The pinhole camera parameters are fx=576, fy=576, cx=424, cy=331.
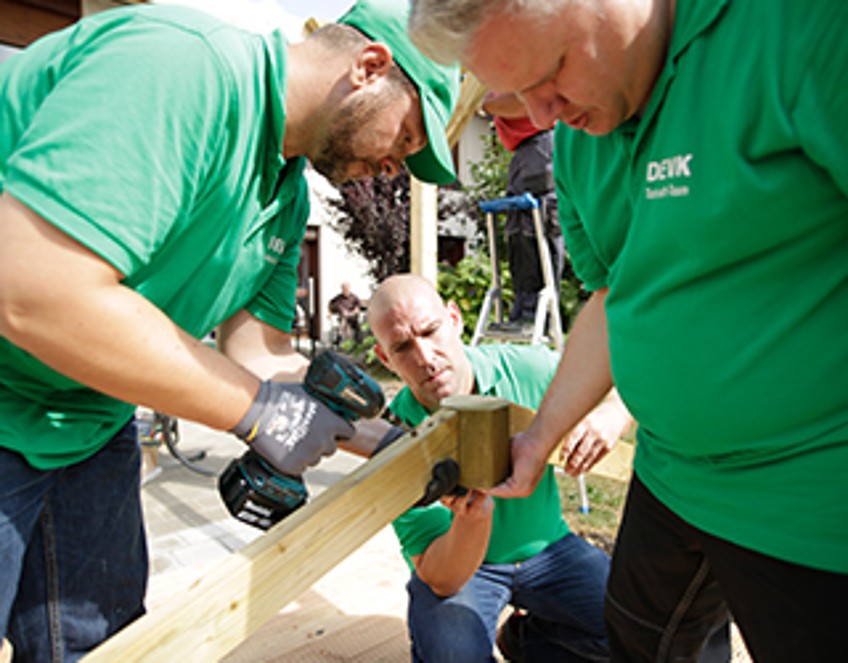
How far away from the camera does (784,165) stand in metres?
0.75

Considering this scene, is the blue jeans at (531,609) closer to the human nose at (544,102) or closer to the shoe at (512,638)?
the shoe at (512,638)

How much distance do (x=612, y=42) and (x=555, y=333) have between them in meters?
3.34

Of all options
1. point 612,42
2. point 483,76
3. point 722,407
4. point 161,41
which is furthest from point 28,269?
point 722,407

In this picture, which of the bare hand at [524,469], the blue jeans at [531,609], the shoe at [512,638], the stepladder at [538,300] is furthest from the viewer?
the stepladder at [538,300]

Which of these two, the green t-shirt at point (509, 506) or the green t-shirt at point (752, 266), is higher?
the green t-shirt at point (752, 266)

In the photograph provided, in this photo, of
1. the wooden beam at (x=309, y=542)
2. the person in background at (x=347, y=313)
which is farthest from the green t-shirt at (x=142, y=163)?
the person in background at (x=347, y=313)

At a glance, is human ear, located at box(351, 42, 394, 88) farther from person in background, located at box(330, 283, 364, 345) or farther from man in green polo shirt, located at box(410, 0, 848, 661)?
person in background, located at box(330, 283, 364, 345)

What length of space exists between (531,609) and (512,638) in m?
0.28

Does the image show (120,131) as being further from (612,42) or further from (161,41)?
(612,42)

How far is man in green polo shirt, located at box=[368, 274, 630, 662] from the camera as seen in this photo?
5.88ft

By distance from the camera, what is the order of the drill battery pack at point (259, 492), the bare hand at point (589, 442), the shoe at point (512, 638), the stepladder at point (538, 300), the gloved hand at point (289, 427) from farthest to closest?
the stepladder at point (538, 300)
the shoe at point (512, 638)
the bare hand at point (589, 442)
the drill battery pack at point (259, 492)
the gloved hand at point (289, 427)

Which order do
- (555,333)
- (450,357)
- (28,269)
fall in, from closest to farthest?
1. (28,269)
2. (450,357)
3. (555,333)

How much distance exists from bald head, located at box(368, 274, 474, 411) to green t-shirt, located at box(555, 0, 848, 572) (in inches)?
42.8

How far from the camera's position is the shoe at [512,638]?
2156mm
